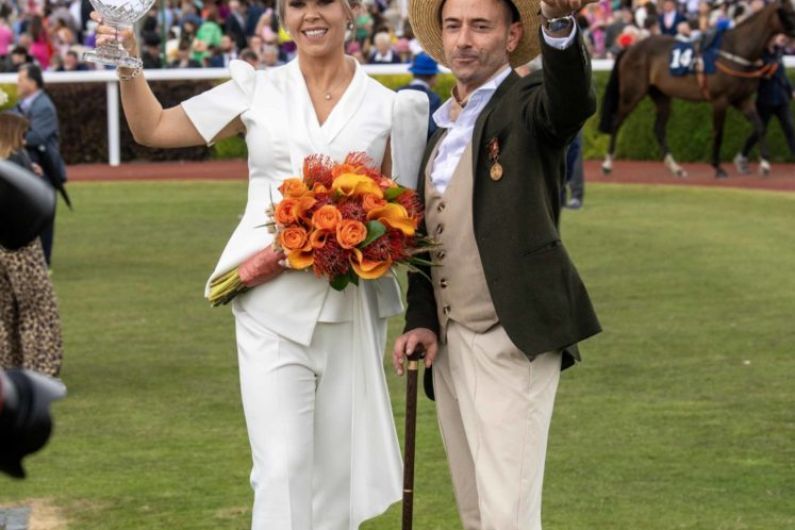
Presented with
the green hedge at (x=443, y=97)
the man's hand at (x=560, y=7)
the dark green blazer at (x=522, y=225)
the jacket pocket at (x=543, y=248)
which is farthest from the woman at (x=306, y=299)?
the green hedge at (x=443, y=97)

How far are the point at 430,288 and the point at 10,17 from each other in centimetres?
2954

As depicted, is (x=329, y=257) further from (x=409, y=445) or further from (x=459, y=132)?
(x=409, y=445)

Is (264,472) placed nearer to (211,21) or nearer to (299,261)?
(299,261)

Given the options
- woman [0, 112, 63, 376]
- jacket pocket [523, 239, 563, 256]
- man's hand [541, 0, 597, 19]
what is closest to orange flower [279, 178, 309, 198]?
jacket pocket [523, 239, 563, 256]

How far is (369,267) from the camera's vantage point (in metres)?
5.20

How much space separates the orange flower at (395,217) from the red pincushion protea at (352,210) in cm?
3

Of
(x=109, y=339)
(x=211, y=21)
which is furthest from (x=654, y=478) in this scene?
(x=211, y=21)

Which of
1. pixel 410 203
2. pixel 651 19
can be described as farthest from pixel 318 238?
pixel 651 19

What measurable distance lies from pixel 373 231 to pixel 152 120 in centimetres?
80

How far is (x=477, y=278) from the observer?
5.16 metres

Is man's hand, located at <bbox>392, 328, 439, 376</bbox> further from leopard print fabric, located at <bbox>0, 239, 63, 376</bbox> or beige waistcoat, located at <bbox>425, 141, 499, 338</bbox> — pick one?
leopard print fabric, located at <bbox>0, 239, 63, 376</bbox>

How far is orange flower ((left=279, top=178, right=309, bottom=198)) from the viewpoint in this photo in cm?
526

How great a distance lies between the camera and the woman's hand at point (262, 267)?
17.6ft

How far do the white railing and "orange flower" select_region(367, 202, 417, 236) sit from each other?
21.1m
